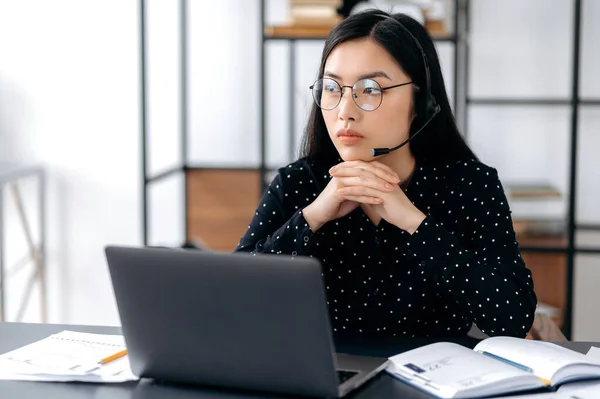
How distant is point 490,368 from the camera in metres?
1.22

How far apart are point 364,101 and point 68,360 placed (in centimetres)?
70

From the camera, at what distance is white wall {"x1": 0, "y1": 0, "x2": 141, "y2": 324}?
11.2ft

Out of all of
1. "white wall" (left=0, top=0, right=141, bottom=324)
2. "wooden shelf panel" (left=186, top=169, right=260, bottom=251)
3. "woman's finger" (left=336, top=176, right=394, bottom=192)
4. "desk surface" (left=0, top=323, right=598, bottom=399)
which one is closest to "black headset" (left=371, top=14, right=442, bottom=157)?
"woman's finger" (left=336, top=176, right=394, bottom=192)

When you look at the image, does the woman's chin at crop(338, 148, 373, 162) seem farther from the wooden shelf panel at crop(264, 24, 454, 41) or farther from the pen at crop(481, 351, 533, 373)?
the wooden shelf panel at crop(264, 24, 454, 41)

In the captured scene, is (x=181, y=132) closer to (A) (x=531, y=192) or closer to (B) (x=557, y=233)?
(A) (x=531, y=192)

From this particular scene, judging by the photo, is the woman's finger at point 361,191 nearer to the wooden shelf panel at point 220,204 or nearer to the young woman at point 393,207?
the young woman at point 393,207

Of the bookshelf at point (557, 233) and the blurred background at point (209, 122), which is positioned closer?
the bookshelf at point (557, 233)

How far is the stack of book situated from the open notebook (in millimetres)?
1760

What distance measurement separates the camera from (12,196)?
11.4 feet

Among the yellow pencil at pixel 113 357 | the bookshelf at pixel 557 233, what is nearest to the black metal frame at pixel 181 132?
the bookshelf at pixel 557 233

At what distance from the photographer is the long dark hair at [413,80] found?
1.68 meters

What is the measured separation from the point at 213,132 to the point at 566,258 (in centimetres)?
138

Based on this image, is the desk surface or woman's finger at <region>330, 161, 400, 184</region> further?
woman's finger at <region>330, 161, 400, 184</region>

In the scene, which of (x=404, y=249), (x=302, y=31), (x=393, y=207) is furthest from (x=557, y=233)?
(x=393, y=207)
